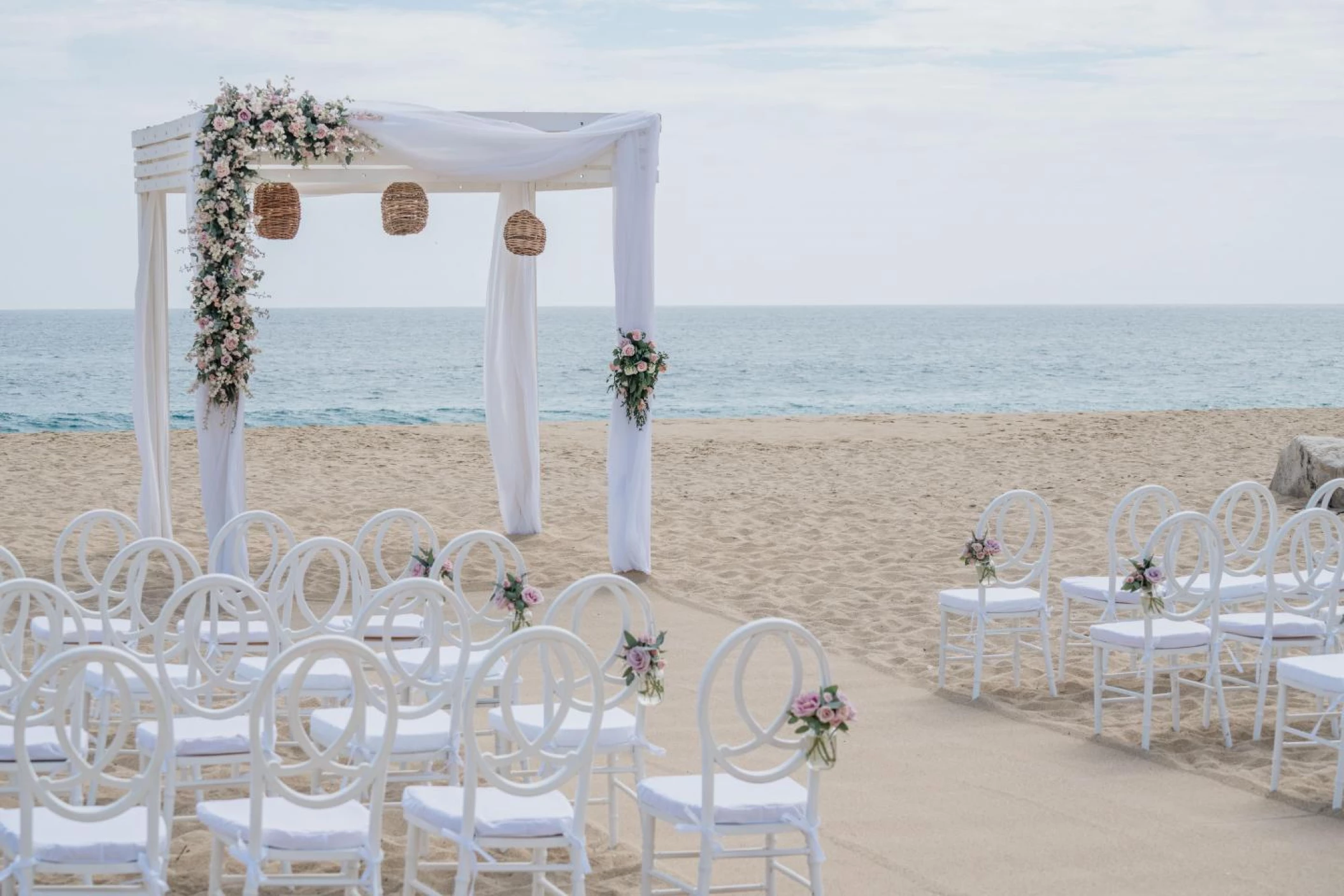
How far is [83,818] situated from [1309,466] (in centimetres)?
1041

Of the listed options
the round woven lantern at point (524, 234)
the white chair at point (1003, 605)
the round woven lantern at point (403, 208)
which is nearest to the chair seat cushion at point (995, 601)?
the white chair at point (1003, 605)

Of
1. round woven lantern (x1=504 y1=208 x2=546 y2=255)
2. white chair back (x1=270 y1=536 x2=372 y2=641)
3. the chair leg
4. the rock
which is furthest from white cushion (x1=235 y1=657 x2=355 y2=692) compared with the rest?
the rock

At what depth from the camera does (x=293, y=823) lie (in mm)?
3637

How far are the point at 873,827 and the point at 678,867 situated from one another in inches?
27.4

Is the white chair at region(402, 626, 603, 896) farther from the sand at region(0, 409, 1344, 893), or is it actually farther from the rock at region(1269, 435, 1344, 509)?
the rock at region(1269, 435, 1344, 509)

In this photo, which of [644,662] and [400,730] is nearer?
[644,662]

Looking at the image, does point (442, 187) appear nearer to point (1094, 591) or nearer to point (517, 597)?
point (1094, 591)

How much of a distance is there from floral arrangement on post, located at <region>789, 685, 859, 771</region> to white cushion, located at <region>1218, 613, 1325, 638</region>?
9.27 ft

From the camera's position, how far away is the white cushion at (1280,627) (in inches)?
233

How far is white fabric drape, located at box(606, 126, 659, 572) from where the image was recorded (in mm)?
8797

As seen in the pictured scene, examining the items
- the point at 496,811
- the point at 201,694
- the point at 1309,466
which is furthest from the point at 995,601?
the point at 1309,466

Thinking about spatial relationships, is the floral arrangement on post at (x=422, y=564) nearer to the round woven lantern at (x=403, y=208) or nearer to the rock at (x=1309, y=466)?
Answer: the round woven lantern at (x=403, y=208)

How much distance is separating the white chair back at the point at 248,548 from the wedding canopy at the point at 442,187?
1.49 feet

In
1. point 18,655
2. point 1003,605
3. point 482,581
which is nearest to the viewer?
point 18,655
